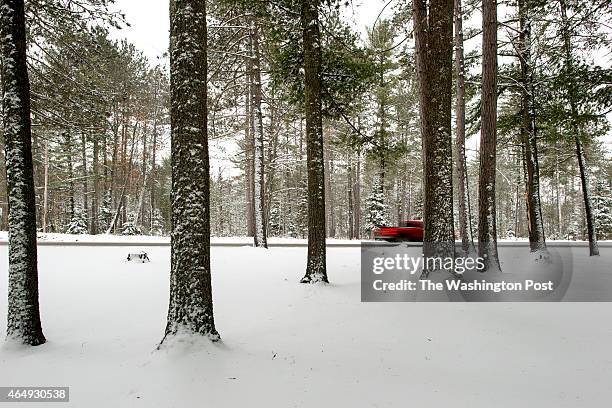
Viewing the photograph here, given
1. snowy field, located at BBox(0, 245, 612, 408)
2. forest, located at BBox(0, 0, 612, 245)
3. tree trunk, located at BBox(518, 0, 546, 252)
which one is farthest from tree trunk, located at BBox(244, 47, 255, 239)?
tree trunk, located at BBox(518, 0, 546, 252)

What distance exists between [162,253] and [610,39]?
14685mm

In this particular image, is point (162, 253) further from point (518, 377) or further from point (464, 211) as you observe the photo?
point (518, 377)

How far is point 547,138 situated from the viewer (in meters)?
13.4

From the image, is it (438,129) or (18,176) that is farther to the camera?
(438,129)

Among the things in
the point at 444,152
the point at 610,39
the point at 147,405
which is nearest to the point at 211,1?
the point at 444,152

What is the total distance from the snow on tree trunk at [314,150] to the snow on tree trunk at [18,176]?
16.9ft

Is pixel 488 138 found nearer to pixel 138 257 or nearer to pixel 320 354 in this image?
pixel 320 354

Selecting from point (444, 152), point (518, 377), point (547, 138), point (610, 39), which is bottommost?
point (518, 377)

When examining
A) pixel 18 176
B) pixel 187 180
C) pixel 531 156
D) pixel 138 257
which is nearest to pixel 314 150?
pixel 187 180

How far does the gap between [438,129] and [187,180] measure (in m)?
4.76

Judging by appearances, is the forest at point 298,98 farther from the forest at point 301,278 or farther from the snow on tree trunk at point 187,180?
the snow on tree trunk at point 187,180

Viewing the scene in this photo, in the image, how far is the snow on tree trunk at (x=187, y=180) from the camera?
4.64 metres

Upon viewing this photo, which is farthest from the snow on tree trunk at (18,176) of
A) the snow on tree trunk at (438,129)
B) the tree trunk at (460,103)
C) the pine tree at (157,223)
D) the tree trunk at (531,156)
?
the pine tree at (157,223)

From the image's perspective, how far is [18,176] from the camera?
15.9 ft
